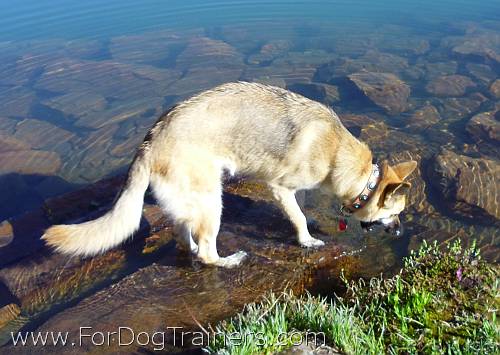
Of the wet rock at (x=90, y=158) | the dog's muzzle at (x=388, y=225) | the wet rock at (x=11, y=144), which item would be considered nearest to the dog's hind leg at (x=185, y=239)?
the dog's muzzle at (x=388, y=225)

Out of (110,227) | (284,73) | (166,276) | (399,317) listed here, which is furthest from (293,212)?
(284,73)

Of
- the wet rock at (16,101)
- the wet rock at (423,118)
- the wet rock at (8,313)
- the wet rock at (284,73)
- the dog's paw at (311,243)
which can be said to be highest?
the dog's paw at (311,243)

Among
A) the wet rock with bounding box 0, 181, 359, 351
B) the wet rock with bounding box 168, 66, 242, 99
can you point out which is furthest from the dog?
the wet rock with bounding box 168, 66, 242, 99

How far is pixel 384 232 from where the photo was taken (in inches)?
230

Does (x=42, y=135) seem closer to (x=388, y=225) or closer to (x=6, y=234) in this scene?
(x=6, y=234)

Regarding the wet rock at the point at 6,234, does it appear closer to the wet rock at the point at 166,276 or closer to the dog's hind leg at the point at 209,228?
the wet rock at the point at 166,276

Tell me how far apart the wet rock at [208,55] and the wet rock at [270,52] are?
0.52 m

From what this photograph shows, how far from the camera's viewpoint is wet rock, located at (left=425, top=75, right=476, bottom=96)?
1132cm

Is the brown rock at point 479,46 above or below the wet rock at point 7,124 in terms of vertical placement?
above

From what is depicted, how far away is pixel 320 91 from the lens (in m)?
11.5

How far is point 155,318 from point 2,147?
7.98m

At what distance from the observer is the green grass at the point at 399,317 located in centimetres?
326

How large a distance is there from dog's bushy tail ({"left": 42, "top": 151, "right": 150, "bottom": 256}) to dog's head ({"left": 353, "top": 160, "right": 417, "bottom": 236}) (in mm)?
2706

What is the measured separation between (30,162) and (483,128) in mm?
10164
